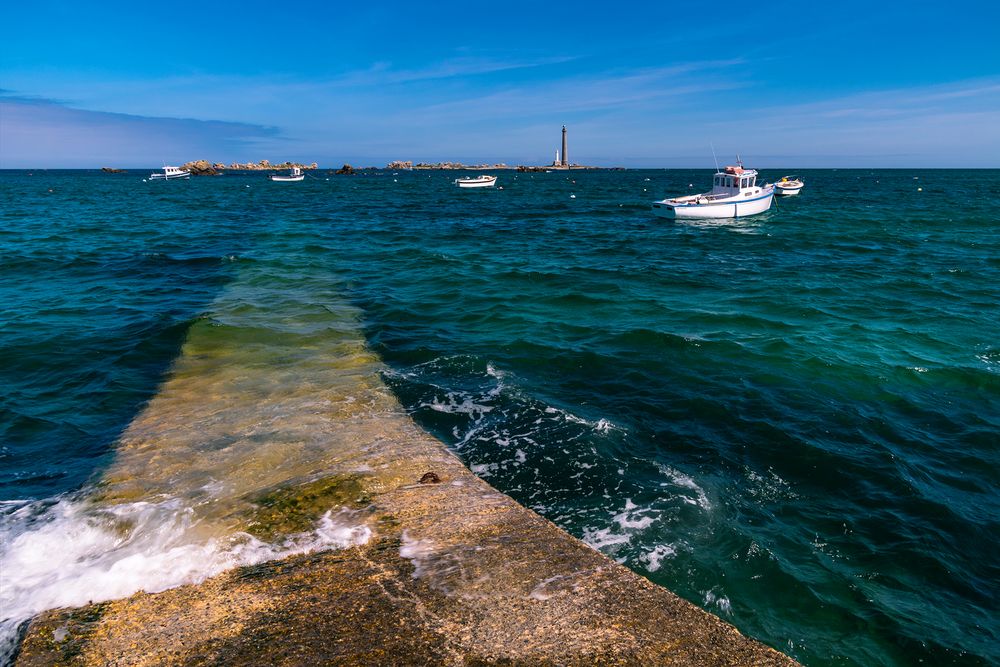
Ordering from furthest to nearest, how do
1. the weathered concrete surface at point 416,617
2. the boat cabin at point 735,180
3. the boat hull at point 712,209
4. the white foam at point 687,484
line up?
the boat cabin at point 735,180, the boat hull at point 712,209, the white foam at point 687,484, the weathered concrete surface at point 416,617

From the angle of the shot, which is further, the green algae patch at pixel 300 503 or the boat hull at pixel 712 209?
the boat hull at pixel 712 209

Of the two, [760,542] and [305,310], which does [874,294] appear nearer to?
[760,542]

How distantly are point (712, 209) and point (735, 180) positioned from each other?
3.14 meters

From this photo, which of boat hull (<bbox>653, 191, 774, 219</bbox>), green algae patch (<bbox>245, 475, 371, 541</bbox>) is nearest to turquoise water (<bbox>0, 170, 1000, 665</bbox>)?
green algae patch (<bbox>245, 475, 371, 541</bbox>)

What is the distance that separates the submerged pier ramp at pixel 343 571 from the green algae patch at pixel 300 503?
0.08 ft

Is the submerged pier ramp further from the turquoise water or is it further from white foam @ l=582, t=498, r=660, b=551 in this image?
the turquoise water

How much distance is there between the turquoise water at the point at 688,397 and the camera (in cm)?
581

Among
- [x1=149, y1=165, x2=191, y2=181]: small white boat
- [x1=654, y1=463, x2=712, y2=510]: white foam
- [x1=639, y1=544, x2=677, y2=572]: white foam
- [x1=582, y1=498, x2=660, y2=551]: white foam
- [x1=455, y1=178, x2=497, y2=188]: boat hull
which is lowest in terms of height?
[x1=639, y1=544, x2=677, y2=572]: white foam

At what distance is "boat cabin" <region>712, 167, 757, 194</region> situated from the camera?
38.2 m

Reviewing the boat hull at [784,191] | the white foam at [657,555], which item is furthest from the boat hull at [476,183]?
the white foam at [657,555]

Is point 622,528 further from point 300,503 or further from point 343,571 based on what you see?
point 300,503

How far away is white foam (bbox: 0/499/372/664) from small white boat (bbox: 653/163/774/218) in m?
37.3

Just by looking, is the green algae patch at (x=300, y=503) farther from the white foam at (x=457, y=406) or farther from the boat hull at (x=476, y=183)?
the boat hull at (x=476, y=183)

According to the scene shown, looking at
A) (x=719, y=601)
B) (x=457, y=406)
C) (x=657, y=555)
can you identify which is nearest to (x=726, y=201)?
(x=457, y=406)
